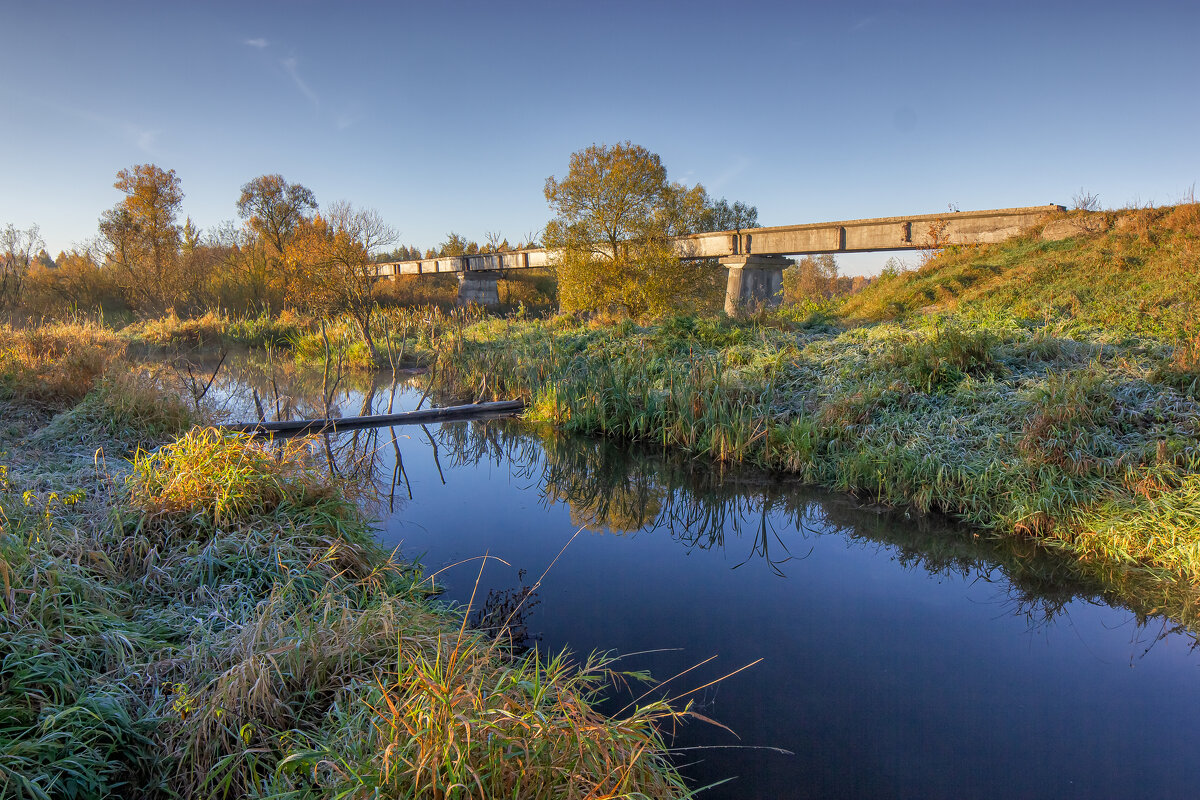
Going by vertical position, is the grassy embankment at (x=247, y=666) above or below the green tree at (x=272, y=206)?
below

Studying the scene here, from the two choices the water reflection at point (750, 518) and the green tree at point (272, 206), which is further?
the green tree at point (272, 206)

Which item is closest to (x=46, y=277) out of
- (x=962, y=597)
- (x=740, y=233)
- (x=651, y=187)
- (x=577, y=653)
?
(x=651, y=187)

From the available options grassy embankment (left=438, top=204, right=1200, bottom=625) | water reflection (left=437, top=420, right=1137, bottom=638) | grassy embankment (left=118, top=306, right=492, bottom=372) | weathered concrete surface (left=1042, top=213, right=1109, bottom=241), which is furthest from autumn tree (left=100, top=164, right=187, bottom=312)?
weathered concrete surface (left=1042, top=213, right=1109, bottom=241)

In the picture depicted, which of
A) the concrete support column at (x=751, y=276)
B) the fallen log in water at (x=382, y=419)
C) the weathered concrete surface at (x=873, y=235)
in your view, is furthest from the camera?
the concrete support column at (x=751, y=276)

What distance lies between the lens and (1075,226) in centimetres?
1173

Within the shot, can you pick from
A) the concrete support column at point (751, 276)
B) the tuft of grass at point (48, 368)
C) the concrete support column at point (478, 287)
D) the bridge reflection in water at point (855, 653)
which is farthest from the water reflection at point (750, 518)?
the concrete support column at point (478, 287)

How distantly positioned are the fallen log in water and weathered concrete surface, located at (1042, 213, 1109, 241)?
11266mm

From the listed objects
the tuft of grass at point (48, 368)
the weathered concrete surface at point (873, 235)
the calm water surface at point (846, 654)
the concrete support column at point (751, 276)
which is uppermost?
the weathered concrete surface at point (873, 235)

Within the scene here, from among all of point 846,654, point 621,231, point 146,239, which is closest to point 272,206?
point 146,239

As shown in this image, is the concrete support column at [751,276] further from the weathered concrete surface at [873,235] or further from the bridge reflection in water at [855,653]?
the bridge reflection in water at [855,653]

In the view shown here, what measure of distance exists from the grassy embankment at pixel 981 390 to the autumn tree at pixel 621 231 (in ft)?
12.9

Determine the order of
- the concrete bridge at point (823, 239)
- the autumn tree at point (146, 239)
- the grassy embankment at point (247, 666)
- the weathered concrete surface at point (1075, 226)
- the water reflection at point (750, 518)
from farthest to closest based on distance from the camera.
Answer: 1. the autumn tree at point (146, 239)
2. the concrete bridge at point (823, 239)
3. the weathered concrete surface at point (1075, 226)
4. the water reflection at point (750, 518)
5. the grassy embankment at point (247, 666)

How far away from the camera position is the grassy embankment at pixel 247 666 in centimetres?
196

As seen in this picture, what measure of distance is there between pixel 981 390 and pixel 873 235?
928 cm
